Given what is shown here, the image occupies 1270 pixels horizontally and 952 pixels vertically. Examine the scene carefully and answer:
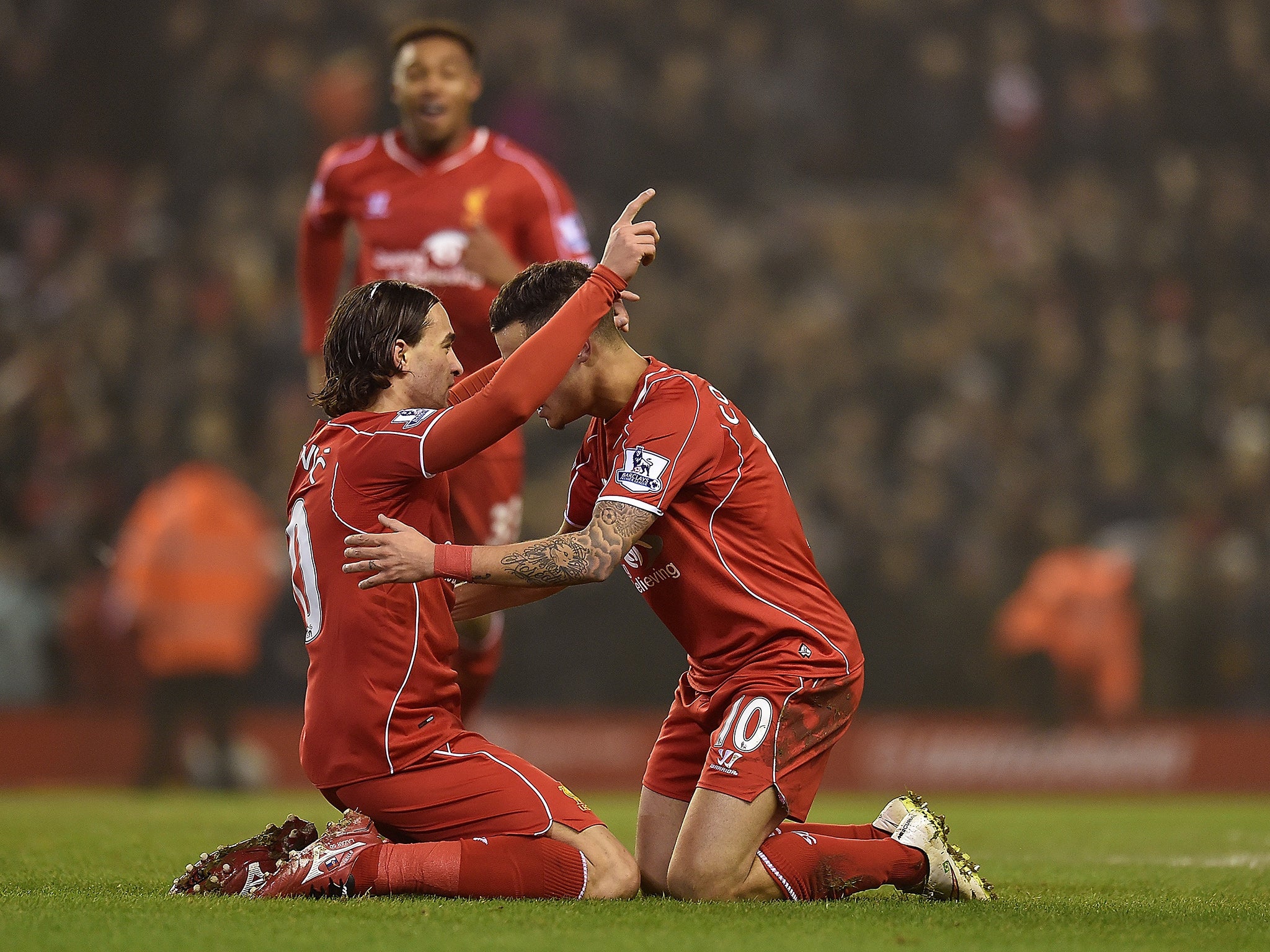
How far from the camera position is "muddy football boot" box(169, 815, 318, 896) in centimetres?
356

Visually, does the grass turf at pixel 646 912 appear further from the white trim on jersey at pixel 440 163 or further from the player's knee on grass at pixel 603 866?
the white trim on jersey at pixel 440 163

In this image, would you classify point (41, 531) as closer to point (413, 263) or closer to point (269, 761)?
point (269, 761)

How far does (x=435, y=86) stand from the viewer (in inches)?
207

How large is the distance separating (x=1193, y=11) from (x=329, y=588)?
11571 mm

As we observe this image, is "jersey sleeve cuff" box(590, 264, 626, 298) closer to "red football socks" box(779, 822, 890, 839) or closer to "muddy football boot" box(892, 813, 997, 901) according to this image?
"red football socks" box(779, 822, 890, 839)

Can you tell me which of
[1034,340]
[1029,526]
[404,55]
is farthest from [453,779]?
[1034,340]

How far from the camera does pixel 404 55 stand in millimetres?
5355

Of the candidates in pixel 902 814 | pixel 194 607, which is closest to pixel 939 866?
pixel 902 814

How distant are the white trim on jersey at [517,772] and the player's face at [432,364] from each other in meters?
0.86

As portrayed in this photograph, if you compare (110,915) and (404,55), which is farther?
(404,55)

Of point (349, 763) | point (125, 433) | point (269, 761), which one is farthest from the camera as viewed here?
point (125, 433)

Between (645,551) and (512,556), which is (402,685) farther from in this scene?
(645,551)

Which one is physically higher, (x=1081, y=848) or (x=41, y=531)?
(x=41, y=531)

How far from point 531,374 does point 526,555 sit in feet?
1.40
